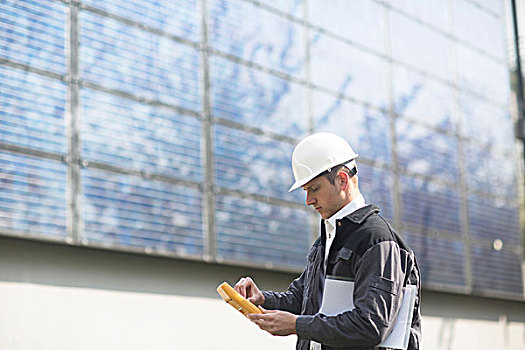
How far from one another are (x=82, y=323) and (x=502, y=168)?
29.9ft

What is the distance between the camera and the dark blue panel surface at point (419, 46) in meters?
14.0

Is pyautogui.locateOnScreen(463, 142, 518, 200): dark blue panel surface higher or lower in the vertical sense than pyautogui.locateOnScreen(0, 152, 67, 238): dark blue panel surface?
higher

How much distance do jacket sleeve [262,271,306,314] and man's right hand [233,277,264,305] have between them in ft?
0.25

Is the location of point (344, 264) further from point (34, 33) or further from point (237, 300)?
point (34, 33)

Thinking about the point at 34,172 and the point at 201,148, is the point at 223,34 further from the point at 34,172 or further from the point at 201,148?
the point at 34,172

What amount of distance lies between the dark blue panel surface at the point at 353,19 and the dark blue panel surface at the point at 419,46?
0.35 metres

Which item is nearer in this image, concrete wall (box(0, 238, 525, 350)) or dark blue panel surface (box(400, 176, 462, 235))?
concrete wall (box(0, 238, 525, 350))

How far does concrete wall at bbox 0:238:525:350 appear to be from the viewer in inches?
326

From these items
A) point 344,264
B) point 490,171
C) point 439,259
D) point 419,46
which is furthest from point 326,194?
point 490,171

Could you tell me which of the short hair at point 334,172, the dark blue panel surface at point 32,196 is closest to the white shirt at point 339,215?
the short hair at point 334,172

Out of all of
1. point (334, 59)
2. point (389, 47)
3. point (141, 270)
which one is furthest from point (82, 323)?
point (389, 47)

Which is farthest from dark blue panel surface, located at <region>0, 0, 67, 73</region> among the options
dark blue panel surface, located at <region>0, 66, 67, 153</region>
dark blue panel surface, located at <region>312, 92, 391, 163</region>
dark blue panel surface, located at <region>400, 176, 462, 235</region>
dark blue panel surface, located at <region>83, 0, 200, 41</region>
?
dark blue panel surface, located at <region>400, 176, 462, 235</region>

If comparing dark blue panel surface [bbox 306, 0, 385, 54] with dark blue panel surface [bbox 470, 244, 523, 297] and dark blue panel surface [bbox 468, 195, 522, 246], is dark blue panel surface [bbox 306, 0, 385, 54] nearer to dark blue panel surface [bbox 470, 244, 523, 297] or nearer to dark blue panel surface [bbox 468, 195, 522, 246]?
dark blue panel surface [bbox 468, 195, 522, 246]

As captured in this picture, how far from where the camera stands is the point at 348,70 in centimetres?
1292
